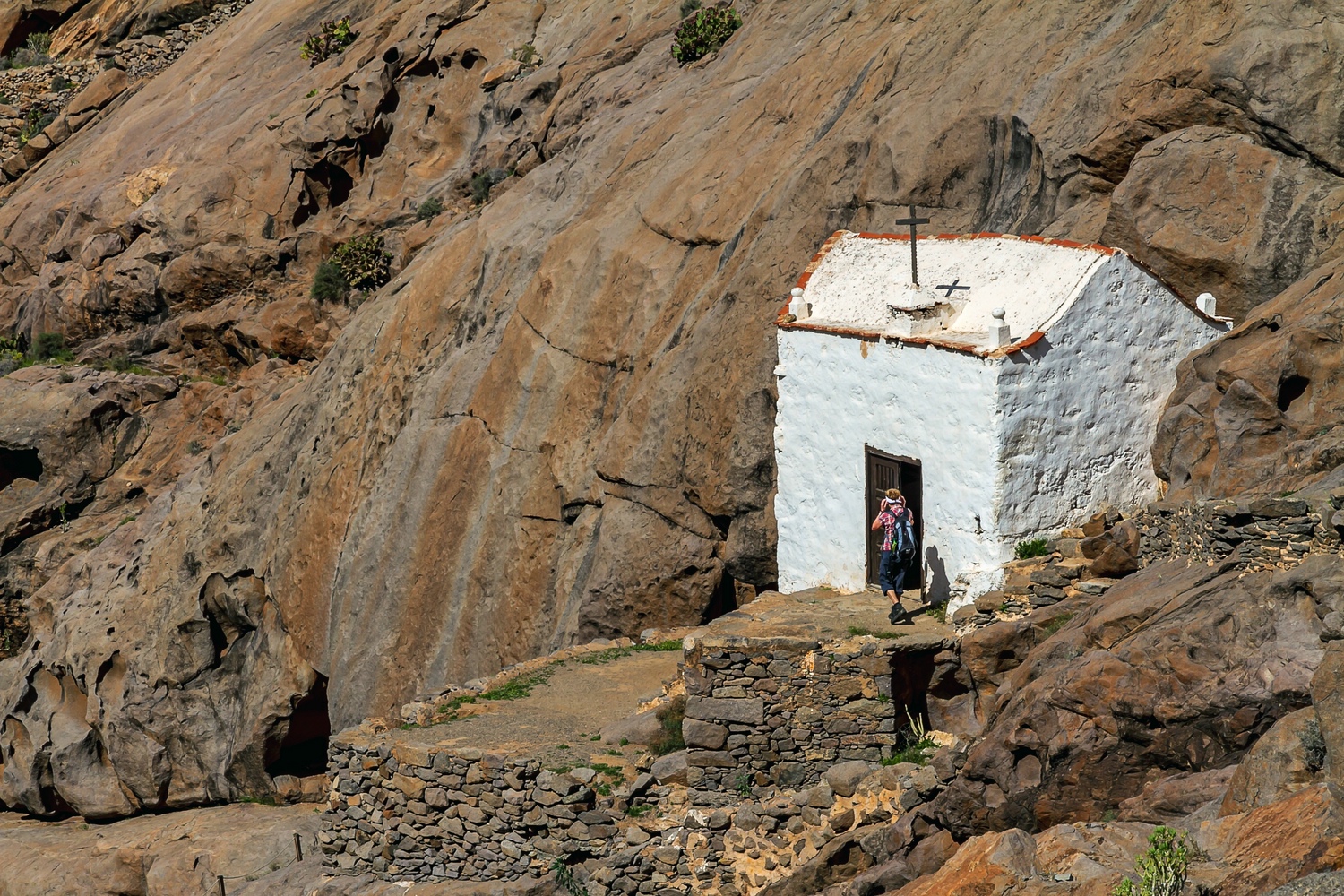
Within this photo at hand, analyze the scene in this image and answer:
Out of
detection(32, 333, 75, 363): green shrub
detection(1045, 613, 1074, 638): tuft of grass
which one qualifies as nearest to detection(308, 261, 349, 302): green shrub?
detection(32, 333, 75, 363): green shrub

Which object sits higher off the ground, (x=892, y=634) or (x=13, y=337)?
(x=13, y=337)

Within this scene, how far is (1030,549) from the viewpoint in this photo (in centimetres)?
1552

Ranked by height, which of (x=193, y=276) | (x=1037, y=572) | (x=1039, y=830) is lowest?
(x=1039, y=830)

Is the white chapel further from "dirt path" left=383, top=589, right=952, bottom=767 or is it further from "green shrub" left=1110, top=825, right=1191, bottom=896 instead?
"green shrub" left=1110, top=825, right=1191, bottom=896

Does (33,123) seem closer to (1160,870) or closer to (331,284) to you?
(331,284)

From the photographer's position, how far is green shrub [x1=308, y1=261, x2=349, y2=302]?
105ft

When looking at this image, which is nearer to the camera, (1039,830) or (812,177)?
(1039,830)

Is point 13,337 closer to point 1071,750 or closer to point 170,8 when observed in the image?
point 170,8

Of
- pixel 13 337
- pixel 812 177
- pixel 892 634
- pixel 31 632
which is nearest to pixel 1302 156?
pixel 812 177

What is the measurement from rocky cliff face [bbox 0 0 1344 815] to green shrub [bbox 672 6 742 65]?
1.62 ft

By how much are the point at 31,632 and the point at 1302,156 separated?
895 inches

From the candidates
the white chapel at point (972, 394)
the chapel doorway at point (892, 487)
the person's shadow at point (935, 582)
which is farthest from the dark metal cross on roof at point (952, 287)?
the person's shadow at point (935, 582)

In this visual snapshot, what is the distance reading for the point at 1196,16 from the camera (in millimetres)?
18344

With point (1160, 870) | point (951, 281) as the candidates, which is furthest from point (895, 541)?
point (1160, 870)
